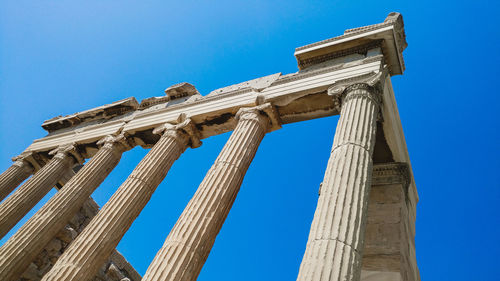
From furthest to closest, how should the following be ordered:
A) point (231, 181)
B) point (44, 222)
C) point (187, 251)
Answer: point (44, 222), point (231, 181), point (187, 251)

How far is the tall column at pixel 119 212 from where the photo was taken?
1323 cm

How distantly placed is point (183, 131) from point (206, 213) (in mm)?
7311

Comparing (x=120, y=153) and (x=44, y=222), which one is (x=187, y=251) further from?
(x=120, y=153)

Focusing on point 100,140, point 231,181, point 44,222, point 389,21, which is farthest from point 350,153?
point 100,140

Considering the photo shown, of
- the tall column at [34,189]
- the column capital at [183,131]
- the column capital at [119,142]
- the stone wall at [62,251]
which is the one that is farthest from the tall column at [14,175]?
the column capital at [183,131]

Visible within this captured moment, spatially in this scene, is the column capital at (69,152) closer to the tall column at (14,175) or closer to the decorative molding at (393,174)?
the tall column at (14,175)

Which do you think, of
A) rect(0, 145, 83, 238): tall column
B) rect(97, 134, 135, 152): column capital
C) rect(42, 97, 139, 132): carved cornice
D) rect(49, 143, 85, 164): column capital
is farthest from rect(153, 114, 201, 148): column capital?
rect(0, 145, 83, 238): tall column

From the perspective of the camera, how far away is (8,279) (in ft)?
49.2

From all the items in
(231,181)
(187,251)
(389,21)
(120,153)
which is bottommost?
(187,251)

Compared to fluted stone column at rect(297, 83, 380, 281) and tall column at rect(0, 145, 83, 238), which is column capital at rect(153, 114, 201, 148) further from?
fluted stone column at rect(297, 83, 380, 281)

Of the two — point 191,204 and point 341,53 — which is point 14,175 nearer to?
point 191,204

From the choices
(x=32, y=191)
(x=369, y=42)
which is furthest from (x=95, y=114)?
(x=369, y=42)

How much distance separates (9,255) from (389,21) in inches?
735

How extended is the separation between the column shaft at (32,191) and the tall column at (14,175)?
2.27 metres
